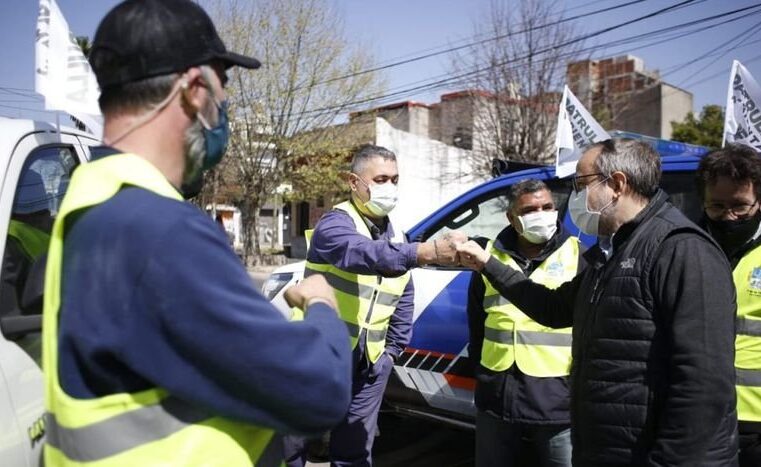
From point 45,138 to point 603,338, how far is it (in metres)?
2.05

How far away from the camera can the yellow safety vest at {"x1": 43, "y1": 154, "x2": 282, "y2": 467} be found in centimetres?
103

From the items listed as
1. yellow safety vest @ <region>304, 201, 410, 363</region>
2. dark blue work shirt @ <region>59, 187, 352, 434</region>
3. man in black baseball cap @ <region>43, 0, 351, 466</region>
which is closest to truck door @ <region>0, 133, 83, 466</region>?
man in black baseball cap @ <region>43, 0, 351, 466</region>

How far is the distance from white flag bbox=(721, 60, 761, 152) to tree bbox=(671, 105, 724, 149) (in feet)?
73.9

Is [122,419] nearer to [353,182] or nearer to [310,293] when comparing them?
[310,293]

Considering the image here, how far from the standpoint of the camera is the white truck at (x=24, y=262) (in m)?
1.62

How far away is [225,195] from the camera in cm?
2339

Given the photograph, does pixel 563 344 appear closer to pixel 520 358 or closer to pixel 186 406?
pixel 520 358

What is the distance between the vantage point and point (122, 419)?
1027 mm

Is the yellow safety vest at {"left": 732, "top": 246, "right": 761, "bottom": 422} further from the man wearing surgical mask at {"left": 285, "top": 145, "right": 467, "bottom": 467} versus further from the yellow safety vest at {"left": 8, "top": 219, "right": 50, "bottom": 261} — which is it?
the yellow safety vest at {"left": 8, "top": 219, "right": 50, "bottom": 261}

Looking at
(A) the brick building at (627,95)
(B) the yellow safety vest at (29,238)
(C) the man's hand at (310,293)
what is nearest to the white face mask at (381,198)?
(B) the yellow safety vest at (29,238)

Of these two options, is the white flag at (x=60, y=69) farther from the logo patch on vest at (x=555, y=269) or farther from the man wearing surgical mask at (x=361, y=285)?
the logo patch on vest at (x=555, y=269)

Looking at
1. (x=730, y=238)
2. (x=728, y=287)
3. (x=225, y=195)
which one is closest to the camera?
(x=728, y=287)

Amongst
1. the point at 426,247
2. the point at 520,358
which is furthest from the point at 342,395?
the point at 520,358

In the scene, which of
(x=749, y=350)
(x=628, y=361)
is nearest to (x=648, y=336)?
(x=628, y=361)
